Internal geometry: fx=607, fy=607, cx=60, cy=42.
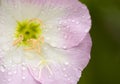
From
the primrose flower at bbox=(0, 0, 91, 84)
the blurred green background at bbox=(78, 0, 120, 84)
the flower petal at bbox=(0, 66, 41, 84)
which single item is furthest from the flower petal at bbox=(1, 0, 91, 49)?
the blurred green background at bbox=(78, 0, 120, 84)

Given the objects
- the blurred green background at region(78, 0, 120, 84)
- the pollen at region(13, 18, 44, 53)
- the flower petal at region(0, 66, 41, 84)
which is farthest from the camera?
the blurred green background at region(78, 0, 120, 84)

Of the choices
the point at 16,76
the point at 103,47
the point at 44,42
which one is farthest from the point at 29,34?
the point at 103,47

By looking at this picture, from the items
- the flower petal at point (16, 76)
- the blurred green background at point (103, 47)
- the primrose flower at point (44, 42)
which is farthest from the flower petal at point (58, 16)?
the blurred green background at point (103, 47)

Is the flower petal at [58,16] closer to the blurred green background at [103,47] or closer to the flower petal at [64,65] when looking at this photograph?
the flower petal at [64,65]

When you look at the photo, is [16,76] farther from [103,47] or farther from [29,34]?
[103,47]

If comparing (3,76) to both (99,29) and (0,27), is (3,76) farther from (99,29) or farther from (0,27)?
(99,29)

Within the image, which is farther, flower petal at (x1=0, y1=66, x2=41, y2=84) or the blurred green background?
the blurred green background

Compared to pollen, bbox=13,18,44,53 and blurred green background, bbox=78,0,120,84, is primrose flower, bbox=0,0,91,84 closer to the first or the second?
pollen, bbox=13,18,44,53
